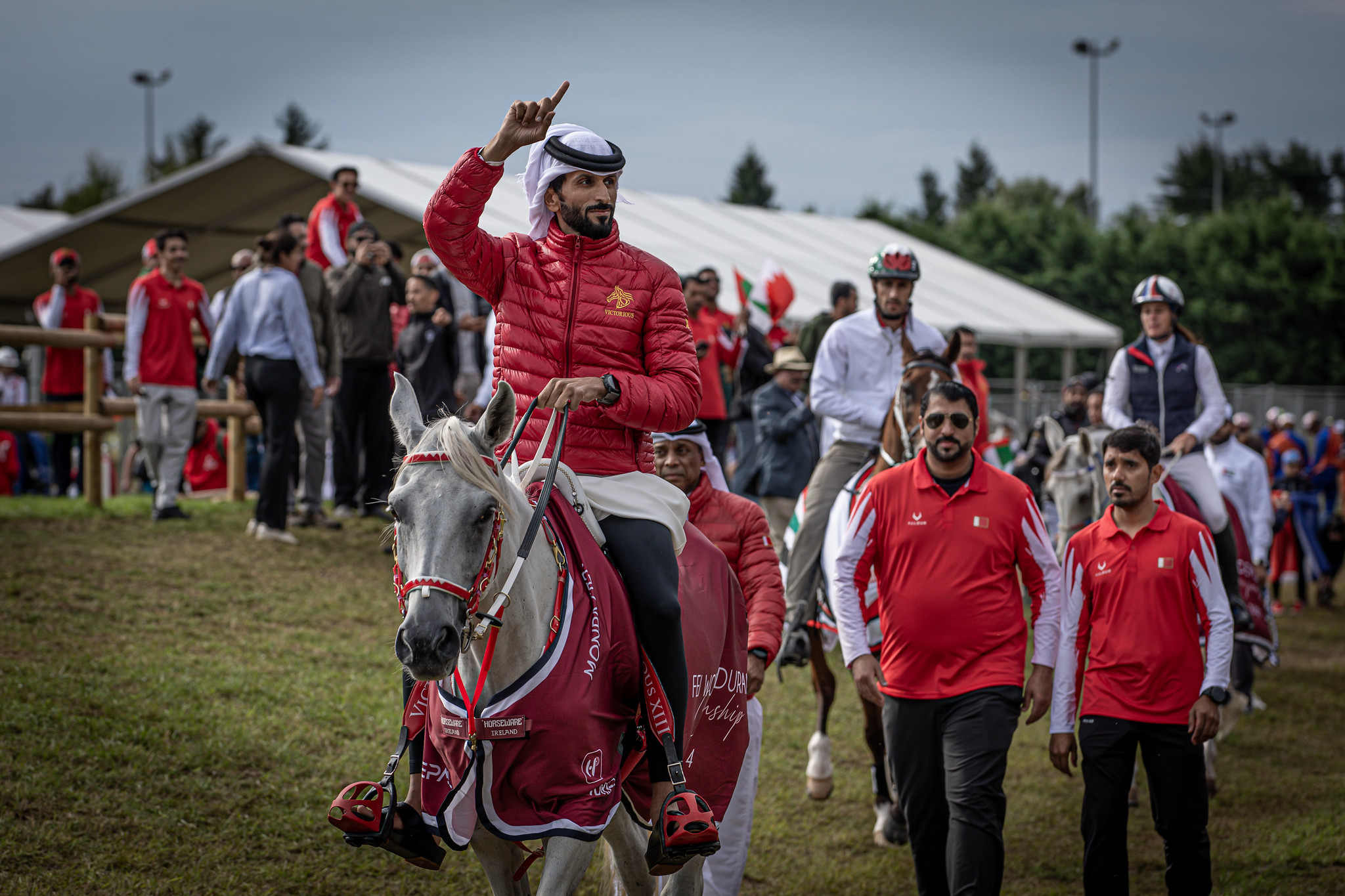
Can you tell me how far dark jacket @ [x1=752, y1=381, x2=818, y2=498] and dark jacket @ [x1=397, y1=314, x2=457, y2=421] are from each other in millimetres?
2942

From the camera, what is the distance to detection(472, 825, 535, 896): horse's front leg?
145 inches

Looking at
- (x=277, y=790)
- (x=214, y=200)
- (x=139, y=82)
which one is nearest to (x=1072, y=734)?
(x=277, y=790)

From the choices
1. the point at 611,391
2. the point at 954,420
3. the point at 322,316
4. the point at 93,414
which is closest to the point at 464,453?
the point at 611,391

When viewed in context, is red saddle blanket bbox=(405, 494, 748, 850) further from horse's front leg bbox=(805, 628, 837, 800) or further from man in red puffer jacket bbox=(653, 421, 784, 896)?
horse's front leg bbox=(805, 628, 837, 800)

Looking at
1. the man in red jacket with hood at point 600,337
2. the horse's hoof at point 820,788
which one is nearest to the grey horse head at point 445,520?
the man in red jacket with hood at point 600,337

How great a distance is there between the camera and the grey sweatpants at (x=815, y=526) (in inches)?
288

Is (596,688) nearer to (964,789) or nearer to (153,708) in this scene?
(964,789)

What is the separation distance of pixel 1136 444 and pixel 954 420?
880mm

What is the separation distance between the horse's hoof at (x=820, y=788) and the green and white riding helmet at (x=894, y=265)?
10.1ft

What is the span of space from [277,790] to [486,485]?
11.7 ft

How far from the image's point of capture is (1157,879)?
6.16 meters

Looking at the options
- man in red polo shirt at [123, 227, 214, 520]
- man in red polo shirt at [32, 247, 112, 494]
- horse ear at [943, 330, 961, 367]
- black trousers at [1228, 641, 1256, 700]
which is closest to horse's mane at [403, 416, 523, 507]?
horse ear at [943, 330, 961, 367]

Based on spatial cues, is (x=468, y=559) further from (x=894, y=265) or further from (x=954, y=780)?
(x=894, y=265)

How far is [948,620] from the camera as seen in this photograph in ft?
16.0
